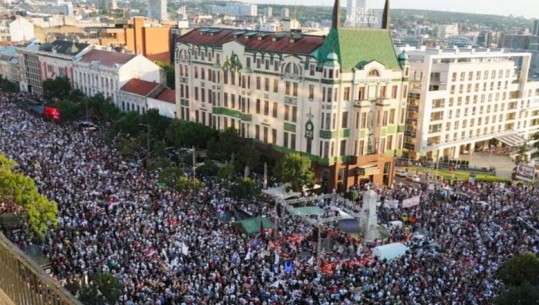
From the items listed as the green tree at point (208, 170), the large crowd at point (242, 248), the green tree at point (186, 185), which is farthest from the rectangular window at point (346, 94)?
the green tree at point (186, 185)

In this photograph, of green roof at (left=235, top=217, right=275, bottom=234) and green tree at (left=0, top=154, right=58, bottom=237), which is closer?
green tree at (left=0, top=154, right=58, bottom=237)

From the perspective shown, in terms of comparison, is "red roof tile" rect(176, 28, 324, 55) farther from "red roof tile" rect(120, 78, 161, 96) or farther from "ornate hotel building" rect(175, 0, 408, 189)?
"red roof tile" rect(120, 78, 161, 96)

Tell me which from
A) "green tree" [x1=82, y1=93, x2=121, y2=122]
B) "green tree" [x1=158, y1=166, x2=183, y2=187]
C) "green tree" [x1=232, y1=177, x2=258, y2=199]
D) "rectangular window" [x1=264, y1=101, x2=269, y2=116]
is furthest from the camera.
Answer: "green tree" [x1=82, y1=93, x2=121, y2=122]

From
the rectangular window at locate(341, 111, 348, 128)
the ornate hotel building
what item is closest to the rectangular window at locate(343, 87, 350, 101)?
the ornate hotel building

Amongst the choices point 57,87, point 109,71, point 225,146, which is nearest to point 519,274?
point 225,146

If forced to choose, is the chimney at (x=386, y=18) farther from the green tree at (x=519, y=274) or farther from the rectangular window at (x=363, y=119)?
the green tree at (x=519, y=274)

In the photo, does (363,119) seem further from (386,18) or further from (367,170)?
(386,18)
